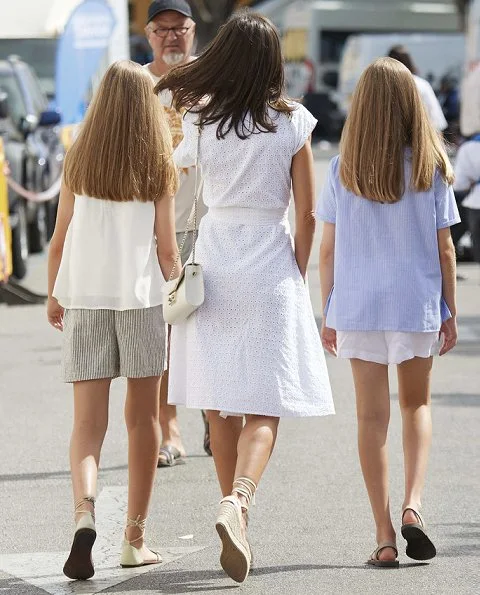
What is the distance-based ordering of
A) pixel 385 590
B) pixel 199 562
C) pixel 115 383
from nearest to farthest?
pixel 385 590 → pixel 199 562 → pixel 115 383

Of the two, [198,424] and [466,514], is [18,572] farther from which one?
[198,424]

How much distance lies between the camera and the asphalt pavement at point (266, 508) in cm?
555

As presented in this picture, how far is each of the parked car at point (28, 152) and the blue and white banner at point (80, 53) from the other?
956mm

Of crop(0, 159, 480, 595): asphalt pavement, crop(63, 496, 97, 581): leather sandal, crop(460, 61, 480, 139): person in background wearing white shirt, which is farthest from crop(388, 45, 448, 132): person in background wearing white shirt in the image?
crop(63, 496, 97, 581): leather sandal

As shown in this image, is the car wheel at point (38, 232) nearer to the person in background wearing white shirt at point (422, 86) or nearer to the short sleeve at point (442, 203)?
the person in background wearing white shirt at point (422, 86)

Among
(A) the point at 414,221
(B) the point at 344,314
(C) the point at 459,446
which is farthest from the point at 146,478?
(C) the point at 459,446

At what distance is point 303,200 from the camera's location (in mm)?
5594

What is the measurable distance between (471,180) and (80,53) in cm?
801

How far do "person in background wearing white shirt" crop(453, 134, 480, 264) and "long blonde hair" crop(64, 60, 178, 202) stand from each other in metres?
7.62

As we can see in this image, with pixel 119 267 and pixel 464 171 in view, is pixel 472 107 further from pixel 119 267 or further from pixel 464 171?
pixel 119 267

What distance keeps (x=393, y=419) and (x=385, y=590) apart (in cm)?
336

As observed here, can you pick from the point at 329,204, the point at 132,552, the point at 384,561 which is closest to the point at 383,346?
the point at 329,204

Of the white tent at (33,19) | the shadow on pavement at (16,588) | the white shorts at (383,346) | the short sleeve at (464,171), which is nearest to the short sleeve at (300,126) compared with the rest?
the white shorts at (383,346)

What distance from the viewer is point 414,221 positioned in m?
5.67
